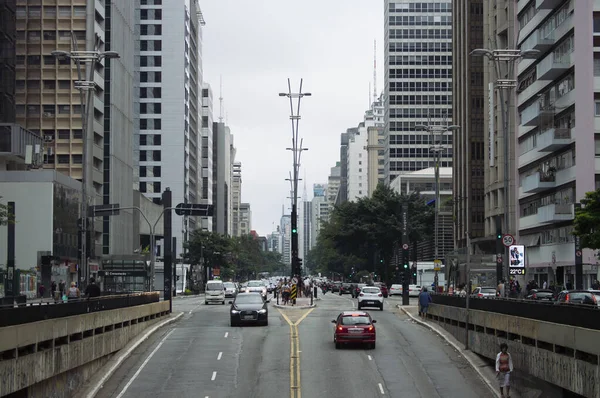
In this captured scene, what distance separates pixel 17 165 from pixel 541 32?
1850 inches

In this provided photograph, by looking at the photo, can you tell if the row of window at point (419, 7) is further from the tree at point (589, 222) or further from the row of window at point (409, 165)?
the tree at point (589, 222)

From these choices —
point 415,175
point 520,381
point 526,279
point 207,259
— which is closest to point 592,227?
point 520,381

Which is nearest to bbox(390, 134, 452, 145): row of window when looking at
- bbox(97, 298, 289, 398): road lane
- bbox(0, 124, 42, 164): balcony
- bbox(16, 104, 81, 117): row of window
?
bbox(16, 104, 81, 117): row of window

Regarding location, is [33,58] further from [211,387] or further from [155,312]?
[211,387]

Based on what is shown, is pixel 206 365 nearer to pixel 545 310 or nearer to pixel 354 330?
pixel 354 330

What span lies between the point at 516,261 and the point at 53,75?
63796 millimetres

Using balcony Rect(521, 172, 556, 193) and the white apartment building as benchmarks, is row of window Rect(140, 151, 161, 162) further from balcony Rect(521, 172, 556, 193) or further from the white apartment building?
balcony Rect(521, 172, 556, 193)

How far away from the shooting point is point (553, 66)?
68.7 metres

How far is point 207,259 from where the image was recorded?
13788cm

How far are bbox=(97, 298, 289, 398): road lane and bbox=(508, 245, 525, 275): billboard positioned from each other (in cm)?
1104

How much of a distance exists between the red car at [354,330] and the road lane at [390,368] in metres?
0.41

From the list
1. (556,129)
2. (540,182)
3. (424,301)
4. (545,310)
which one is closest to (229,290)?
(540,182)

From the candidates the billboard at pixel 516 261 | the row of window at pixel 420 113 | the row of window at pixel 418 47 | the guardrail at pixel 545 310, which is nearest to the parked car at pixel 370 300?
the billboard at pixel 516 261

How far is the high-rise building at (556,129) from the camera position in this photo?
214 feet
